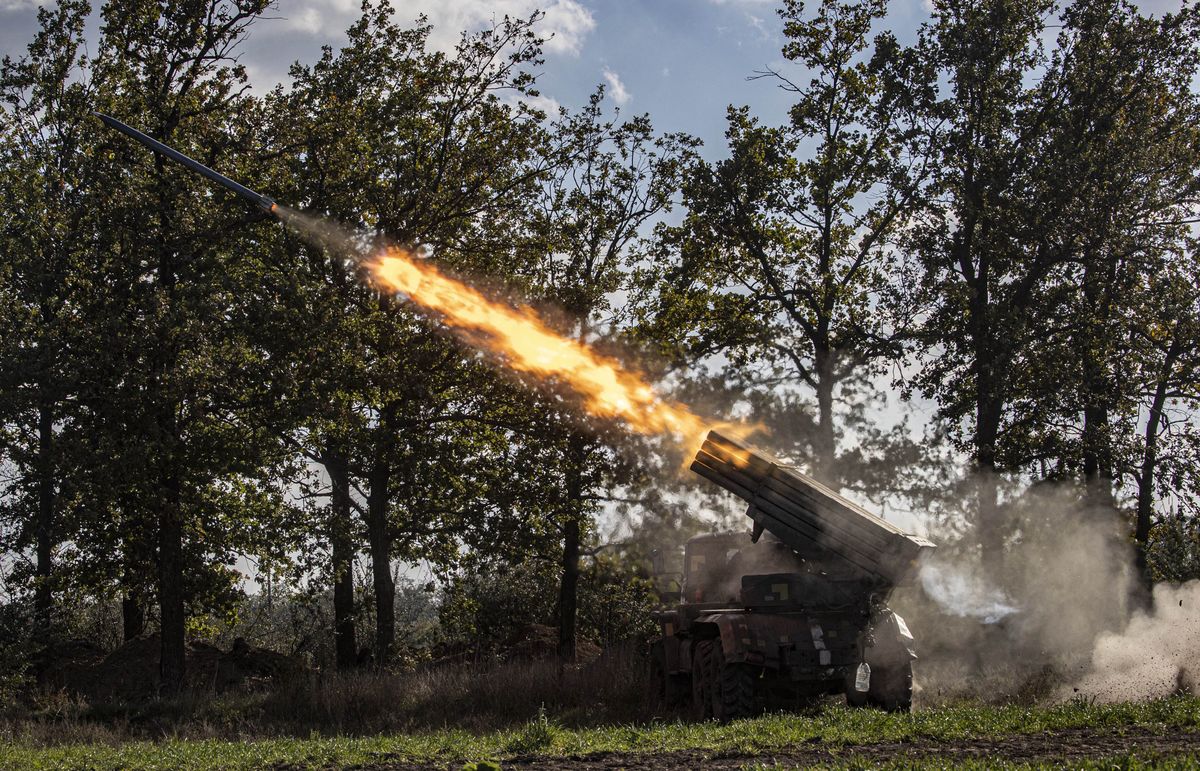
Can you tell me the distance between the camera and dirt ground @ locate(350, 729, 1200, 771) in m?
10.8

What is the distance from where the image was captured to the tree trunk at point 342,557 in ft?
85.9

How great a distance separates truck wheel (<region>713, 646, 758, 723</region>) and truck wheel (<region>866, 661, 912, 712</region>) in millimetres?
A: 1910

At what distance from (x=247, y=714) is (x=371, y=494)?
9.36 metres

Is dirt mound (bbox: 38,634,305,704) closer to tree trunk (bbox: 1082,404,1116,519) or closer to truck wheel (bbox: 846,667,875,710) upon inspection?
truck wheel (bbox: 846,667,875,710)

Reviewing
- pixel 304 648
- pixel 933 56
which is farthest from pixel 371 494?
pixel 933 56

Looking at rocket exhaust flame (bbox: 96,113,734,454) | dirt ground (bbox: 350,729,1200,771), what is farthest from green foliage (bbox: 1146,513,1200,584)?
dirt ground (bbox: 350,729,1200,771)

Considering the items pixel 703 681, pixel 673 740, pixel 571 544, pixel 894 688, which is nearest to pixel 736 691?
pixel 703 681

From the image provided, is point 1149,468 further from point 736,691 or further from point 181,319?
point 181,319

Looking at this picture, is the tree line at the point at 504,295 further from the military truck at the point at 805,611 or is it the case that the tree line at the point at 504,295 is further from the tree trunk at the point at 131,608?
the military truck at the point at 805,611

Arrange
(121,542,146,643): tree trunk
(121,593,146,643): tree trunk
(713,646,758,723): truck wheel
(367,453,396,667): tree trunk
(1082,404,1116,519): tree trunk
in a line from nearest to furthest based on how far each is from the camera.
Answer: (713,646,758,723): truck wheel < (121,542,146,643): tree trunk < (367,453,396,667): tree trunk < (1082,404,1116,519): tree trunk < (121,593,146,643): tree trunk

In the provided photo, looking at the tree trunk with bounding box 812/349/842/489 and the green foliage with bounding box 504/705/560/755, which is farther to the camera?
the tree trunk with bounding box 812/349/842/489

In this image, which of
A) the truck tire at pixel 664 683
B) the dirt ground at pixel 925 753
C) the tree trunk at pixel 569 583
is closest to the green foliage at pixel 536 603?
the tree trunk at pixel 569 583

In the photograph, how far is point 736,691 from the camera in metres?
16.1

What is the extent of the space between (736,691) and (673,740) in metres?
3.19
